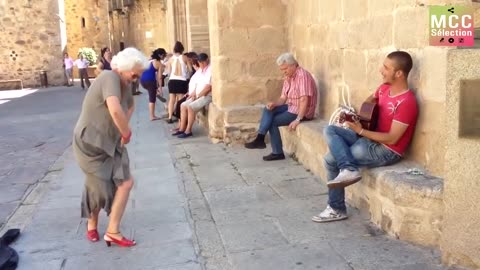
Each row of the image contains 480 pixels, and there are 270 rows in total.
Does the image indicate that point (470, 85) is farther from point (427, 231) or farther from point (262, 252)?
point (262, 252)

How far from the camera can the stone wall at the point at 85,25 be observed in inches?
1417

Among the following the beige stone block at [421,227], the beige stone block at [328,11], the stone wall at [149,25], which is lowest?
the beige stone block at [421,227]

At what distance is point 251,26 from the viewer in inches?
299

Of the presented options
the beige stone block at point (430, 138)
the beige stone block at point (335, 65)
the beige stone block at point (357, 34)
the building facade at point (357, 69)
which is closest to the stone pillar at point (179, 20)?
the building facade at point (357, 69)

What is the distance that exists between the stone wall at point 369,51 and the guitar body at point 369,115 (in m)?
0.32

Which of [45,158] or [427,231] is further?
[45,158]

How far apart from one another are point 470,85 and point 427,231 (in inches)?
40.8

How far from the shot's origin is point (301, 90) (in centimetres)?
623

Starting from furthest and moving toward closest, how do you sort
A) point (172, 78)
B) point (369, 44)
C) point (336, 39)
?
point (172, 78) < point (336, 39) < point (369, 44)

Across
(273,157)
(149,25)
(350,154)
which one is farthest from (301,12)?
(149,25)

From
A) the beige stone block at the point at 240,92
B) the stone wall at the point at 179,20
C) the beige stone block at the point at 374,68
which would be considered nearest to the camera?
the beige stone block at the point at 374,68

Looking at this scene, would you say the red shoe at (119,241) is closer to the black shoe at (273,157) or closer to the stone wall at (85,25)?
the black shoe at (273,157)

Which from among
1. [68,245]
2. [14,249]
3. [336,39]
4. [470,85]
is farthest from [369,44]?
[14,249]

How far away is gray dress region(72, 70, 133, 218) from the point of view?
12.7 ft
